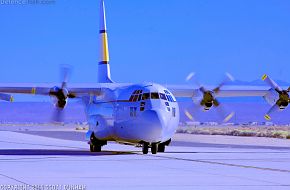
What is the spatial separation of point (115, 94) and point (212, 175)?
15.3 metres

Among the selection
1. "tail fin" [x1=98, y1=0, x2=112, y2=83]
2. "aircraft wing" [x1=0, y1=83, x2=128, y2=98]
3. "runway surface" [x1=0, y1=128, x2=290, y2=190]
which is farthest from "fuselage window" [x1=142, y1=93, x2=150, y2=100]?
"tail fin" [x1=98, y1=0, x2=112, y2=83]

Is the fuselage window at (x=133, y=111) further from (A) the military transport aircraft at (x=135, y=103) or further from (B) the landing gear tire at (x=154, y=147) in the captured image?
(B) the landing gear tire at (x=154, y=147)

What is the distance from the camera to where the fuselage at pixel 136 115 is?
30.6 metres

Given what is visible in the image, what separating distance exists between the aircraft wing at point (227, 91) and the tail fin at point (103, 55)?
4138mm

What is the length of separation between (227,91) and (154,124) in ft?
36.2

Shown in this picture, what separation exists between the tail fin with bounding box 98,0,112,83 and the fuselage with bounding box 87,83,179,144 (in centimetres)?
Result: 531

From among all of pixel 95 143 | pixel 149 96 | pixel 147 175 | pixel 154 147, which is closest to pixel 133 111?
pixel 149 96

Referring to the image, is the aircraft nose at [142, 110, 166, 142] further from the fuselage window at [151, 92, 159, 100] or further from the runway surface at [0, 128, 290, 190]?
the runway surface at [0, 128, 290, 190]

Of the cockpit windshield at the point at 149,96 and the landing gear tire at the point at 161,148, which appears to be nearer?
the cockpit windshield at the point at 149,96

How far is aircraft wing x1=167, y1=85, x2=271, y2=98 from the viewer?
38.5 metres

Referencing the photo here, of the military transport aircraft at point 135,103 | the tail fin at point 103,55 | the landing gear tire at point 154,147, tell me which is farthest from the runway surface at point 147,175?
the tail fin at point 103,55

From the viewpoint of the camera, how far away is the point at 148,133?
30.5 meters

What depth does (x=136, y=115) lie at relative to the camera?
104 feet

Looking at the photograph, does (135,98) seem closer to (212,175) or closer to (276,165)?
(276,165)
